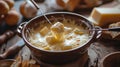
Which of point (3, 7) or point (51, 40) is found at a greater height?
point (3, 7)

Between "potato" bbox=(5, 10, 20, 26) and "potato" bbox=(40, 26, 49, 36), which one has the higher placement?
"potato" bbox=(5, 10, 20, 26)

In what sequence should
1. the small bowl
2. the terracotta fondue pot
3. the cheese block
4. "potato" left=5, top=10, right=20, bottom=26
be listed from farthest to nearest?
"potato" left=5, top=10, right=20, bottom=26 < the cheese block < the small bowl < the terracotta fondue pot

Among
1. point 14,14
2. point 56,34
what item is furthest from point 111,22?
point 14,14

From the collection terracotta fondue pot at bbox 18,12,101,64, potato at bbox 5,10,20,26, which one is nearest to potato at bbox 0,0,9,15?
potato at bbox 5,10,20,26

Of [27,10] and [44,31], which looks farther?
[27,10]

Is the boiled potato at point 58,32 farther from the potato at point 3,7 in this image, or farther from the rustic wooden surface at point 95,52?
the potato at point 3,7

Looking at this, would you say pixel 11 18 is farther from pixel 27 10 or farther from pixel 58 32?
pixel 58 32

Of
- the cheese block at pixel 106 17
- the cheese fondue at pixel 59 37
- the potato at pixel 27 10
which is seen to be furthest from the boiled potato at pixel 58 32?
the potato at pixel 27 10

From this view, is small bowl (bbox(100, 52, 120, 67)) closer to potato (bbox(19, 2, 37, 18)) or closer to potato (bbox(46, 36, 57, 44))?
potato (bbox(46, 36, 57, 44))

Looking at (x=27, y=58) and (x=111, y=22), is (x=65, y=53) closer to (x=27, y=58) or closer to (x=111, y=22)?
(x=27, y=58)

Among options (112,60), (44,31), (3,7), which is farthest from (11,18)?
(112,60)

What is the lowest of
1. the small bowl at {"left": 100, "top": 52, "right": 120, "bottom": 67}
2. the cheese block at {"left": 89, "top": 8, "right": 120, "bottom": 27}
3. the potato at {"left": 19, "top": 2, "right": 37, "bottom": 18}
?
the small bowl at {"left": 100, "top": 52, "right": 120, "bottom": 67}

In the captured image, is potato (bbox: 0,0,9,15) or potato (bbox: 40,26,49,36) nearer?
potato (bbox: 40,26,49,36)
